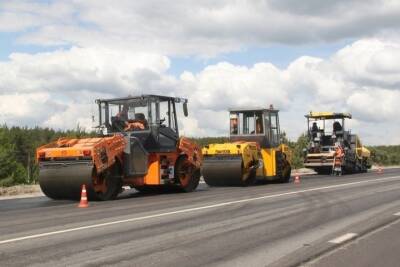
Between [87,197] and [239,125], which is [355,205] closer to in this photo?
[87,197]

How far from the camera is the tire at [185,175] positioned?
18.5 meters

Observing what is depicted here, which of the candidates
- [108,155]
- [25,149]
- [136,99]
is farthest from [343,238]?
[25,149]

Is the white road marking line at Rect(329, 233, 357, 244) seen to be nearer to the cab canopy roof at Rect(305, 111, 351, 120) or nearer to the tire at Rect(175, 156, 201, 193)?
the tire at Rect(175, 156, 201, 193)

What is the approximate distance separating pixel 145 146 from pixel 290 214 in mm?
6148

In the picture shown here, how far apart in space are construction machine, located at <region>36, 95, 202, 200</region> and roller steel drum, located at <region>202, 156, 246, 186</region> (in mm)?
2472

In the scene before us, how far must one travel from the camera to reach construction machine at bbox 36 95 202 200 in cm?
1534

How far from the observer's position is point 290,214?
1256cm

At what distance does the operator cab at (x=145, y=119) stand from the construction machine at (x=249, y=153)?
3853 millimetres

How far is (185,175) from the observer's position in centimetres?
1895

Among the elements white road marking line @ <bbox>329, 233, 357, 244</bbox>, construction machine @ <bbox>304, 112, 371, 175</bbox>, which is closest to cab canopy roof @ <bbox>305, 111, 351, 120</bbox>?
construction machine @ <bbox>304, 112, 371, 175</bbox>

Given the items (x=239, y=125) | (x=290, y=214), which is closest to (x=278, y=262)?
(x=290, y=214)

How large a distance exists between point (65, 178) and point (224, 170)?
25.4 ft

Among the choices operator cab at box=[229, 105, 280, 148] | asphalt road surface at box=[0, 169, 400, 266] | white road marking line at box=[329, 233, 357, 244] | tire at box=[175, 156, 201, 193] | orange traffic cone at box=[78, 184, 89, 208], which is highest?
operator cab at box=[229, 105, 280, 148]

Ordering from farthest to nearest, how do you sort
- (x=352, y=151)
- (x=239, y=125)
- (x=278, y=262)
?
(x=352, y=151) < (x=239, y=125) < (x=278, y=262)
